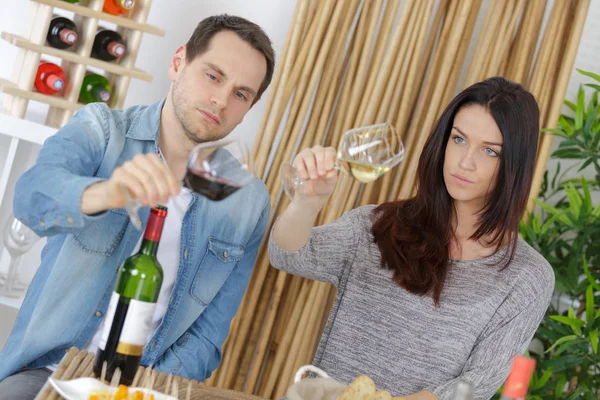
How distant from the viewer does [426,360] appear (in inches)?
69.6

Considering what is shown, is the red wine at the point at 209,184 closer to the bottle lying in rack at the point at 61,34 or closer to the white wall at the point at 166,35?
the bottle lying in rack at the point at 61,34

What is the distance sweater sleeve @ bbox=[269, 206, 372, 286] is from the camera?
173cm

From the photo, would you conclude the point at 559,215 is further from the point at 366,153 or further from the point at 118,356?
the point at 118,356

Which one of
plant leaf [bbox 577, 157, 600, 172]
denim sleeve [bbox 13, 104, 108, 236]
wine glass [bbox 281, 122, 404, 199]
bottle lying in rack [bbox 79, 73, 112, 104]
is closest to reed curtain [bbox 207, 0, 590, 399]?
plant leaf [bbox 577, 157, 600, 172]

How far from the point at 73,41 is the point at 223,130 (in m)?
0.76

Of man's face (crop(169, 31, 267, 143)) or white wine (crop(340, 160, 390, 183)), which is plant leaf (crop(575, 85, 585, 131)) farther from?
white wine (crop(340, 160, 390, 183))

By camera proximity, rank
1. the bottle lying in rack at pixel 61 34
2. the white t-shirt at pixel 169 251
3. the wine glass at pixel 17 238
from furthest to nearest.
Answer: the bottle lying in rack at pixel 61 34, the wine glass at pixel 17 238, the white t-shirt at pixel 169 251

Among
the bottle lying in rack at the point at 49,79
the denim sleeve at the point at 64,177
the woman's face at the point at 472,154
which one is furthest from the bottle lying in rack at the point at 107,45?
the woman's face at the point at 472,154

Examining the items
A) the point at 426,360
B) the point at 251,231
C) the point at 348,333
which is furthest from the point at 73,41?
the point at 426,360

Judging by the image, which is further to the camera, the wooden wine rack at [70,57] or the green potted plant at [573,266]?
the green potted plant at [573,266]

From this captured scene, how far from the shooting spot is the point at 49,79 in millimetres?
2203

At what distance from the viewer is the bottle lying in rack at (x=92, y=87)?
229 cm

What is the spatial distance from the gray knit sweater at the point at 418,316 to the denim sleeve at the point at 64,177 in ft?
1.52

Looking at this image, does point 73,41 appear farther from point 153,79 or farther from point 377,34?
point 377,34
